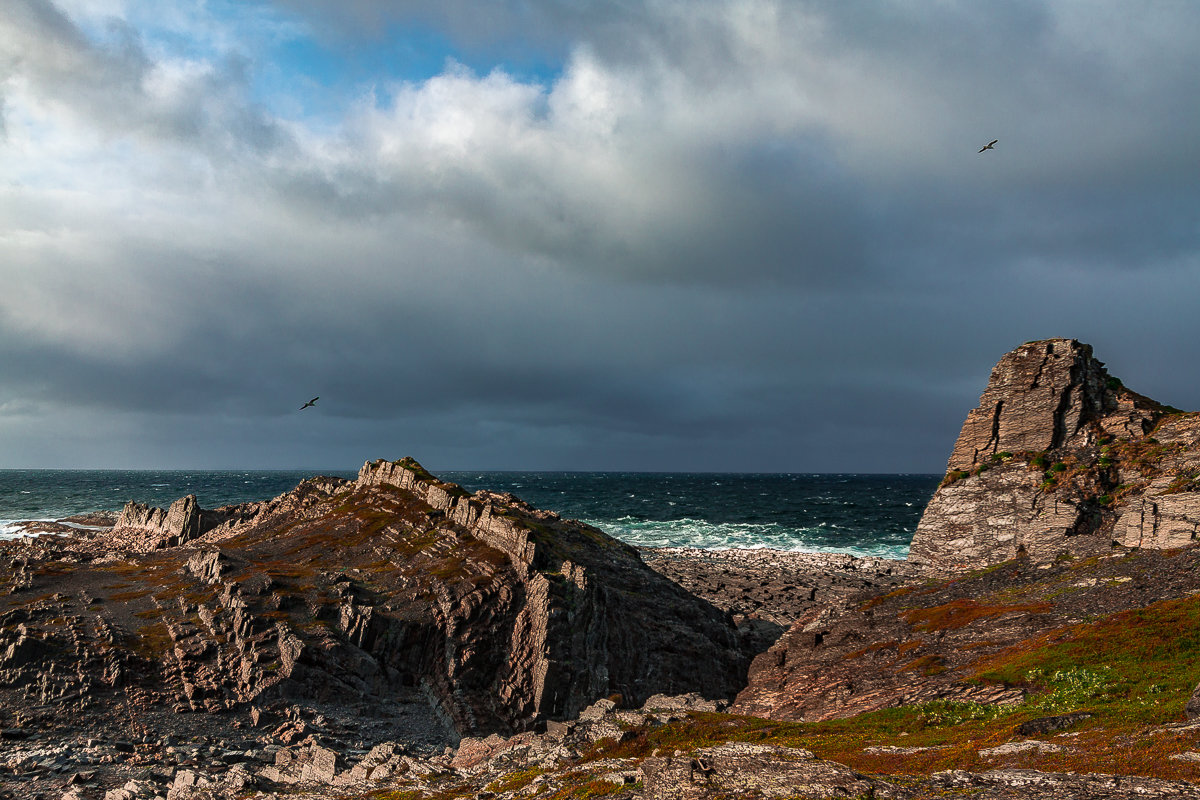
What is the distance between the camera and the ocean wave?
403 feet

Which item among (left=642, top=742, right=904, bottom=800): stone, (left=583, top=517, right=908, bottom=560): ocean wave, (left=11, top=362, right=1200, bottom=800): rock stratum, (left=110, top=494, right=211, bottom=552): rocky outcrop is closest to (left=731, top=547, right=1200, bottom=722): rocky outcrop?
(left=11, top=362, right=1200, bottom=800): rock stratum

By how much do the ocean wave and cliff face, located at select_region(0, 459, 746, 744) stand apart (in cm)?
7075

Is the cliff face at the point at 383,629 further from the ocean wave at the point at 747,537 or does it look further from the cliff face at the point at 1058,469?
the ocean wave at the point at 747,537

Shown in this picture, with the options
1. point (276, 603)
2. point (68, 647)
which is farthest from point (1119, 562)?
point (68, 647)

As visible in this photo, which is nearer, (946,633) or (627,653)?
(946,633)

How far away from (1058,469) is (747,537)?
3473 inches

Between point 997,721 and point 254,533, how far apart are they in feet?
246

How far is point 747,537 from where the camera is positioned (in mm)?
138875

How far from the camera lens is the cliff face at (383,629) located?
1533 inches

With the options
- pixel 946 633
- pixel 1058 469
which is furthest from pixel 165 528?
pixel 1058 469

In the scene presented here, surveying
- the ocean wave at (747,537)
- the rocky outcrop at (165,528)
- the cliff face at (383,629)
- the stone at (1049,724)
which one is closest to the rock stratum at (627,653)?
the stone at (1049,724)

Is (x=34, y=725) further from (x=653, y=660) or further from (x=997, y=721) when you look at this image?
(x=997, y=721)

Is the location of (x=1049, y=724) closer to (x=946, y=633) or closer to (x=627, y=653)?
(x=946, y=633)

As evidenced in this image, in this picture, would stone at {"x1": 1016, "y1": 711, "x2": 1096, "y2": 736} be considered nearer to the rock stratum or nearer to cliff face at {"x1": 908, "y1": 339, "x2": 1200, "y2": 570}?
the rock stratum
